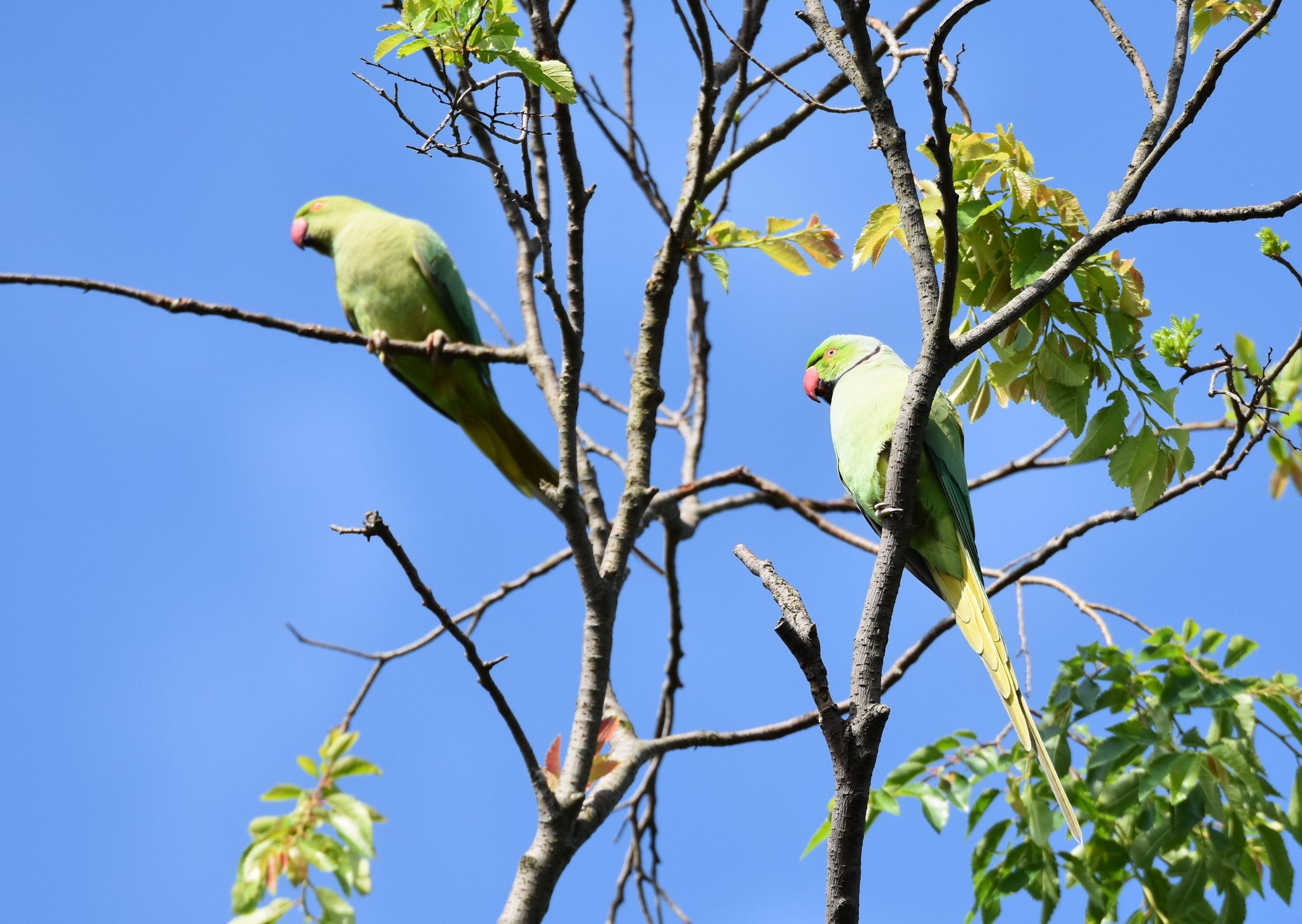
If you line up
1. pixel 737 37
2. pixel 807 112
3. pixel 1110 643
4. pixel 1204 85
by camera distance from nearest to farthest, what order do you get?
pixel 1204 85 → pixel 1110 643 → pixel 807 112 → pixel 737 37

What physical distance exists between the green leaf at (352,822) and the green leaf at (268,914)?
21 cm

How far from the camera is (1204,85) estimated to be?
2049 mm

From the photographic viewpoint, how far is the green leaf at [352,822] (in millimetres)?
2699

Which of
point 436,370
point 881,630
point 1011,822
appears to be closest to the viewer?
point 881,630

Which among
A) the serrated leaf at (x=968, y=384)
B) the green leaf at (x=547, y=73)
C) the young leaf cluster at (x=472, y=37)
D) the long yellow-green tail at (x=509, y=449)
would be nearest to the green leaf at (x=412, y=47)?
the young leaf cluster at (x=472, y=37)

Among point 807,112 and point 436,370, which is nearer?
point 807,112

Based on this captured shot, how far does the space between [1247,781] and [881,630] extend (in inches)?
60.4

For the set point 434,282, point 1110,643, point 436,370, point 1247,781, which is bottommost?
point 1247,781

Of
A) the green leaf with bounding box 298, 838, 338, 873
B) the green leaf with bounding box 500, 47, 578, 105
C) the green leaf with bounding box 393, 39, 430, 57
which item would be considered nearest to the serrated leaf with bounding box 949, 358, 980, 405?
the green leaf with bounding box 500, 47, 578, 105

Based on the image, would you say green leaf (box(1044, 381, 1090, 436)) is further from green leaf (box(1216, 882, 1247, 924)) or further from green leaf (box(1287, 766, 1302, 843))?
green leaf (box(1216, 882, 1247, 924))

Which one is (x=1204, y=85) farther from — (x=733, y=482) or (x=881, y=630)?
(x=733, y=482)

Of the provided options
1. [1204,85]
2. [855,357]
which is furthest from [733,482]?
[1204,85]

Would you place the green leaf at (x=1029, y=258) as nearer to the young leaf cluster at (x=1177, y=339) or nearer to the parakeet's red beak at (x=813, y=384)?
the young leaf cluster at (x=1177, y=339)

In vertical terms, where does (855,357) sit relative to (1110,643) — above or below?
above
